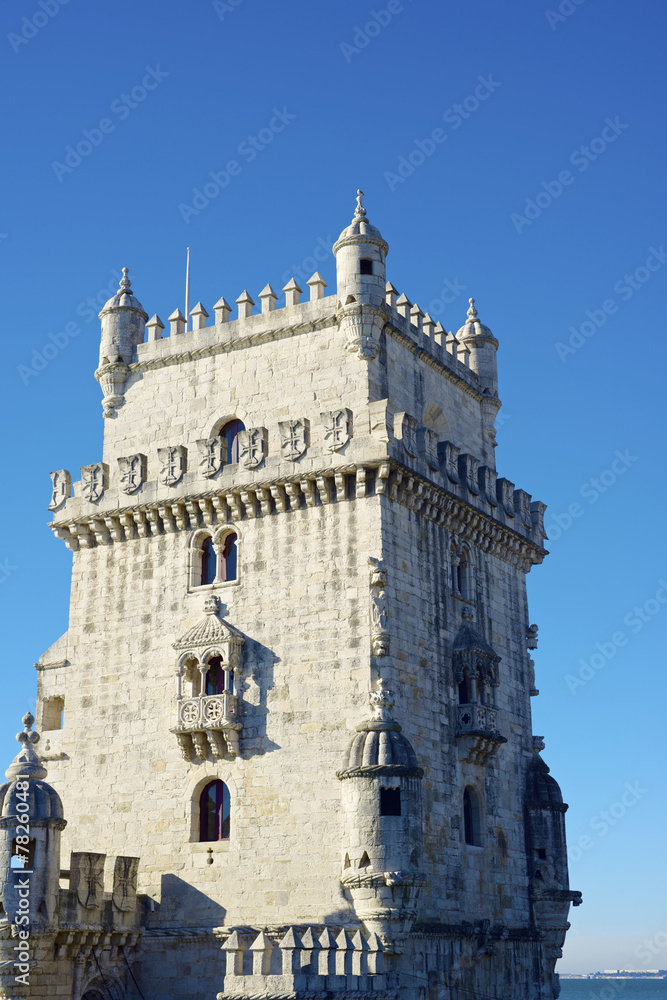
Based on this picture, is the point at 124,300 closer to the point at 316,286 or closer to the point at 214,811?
the point at 316,286

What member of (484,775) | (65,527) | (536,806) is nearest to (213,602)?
(65,527)

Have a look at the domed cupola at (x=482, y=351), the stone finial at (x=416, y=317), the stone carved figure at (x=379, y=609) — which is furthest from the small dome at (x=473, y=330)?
the stone carved figure at (x=379, y=609)

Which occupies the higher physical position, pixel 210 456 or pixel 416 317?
pixel 416 317

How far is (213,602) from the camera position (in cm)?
3434

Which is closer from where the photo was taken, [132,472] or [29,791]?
[29,791]

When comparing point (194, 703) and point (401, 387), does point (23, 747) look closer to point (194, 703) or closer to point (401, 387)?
point (194, 703)

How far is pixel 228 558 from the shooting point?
3516 cm

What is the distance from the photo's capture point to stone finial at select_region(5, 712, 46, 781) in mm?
31109

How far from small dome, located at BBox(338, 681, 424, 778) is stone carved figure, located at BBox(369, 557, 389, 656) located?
1.11 metres

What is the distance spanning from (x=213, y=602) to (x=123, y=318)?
33.5 feet

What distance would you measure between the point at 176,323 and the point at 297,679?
40.1 feet

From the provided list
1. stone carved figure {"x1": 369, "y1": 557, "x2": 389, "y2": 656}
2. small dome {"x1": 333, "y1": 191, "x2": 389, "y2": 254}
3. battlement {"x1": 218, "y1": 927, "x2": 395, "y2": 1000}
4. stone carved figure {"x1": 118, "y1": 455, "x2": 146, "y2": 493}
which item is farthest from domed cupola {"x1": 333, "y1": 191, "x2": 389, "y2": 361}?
battlement {"x1": 218, "y1": 927, "x2": 395, "y2": 1000}

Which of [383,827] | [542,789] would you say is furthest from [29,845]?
[542,789]

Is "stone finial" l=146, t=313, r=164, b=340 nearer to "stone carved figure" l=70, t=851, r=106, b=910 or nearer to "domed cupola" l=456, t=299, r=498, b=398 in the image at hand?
"domed cupola" l=456, t=299, r=498, b=398
